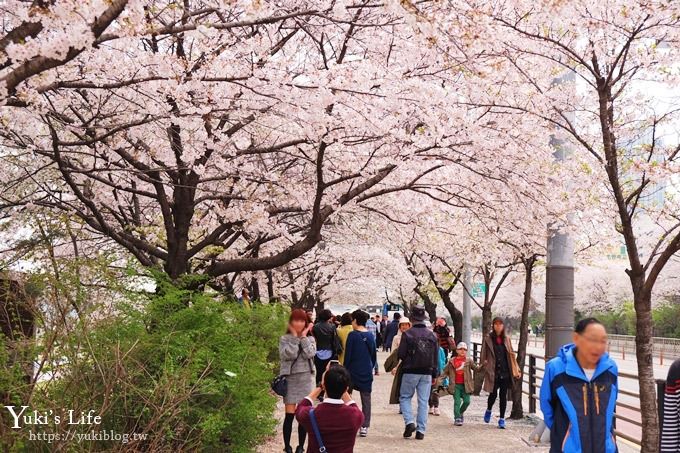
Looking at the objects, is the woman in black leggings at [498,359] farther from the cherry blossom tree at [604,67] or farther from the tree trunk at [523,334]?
the cherry blossom tree at [604,67]

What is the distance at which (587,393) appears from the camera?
14.1 feet

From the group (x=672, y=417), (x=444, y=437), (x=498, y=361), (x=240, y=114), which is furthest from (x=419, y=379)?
(x=672, y=417)

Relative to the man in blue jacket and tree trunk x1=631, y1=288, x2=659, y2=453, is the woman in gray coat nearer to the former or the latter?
tree trunk x1=631, y1=288, x2=659, y2=453

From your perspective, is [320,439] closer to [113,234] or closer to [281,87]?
[281,87]

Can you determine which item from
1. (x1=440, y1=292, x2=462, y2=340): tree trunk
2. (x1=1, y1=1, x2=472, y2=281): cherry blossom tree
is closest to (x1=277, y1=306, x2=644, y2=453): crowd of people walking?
(x1=1, y1=1, x2=472, y2=281): cherry blossom tree

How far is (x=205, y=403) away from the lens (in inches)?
236

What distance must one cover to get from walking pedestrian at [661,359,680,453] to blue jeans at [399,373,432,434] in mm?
5810

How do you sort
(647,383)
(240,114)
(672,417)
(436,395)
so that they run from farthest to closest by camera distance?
(436,395) → (240,114) → (647,383) → (672,417)

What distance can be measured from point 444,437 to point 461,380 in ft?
3.89

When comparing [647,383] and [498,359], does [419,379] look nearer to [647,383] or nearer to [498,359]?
[498,359]

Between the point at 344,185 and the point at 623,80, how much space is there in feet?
15.2

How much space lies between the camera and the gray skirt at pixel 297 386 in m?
7.79

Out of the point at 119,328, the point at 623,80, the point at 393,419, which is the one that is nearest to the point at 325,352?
the point at 393,419

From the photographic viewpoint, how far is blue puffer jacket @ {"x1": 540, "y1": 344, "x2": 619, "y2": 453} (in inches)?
168
